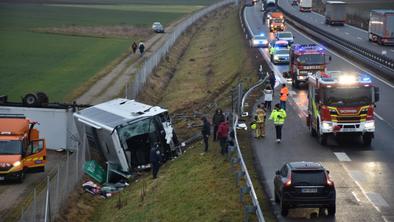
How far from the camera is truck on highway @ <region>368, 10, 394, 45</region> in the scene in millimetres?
77688

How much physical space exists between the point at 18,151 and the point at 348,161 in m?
14.3

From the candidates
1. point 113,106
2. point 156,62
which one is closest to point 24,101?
point 113,106

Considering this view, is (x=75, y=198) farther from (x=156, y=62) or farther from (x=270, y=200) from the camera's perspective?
(x=156, y=62)

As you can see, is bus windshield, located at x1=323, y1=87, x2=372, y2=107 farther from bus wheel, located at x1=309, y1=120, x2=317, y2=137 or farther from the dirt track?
the dirt track

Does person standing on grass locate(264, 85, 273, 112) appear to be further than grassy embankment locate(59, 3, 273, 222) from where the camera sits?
Yes

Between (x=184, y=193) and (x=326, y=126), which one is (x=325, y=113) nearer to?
(x=326, y=126)

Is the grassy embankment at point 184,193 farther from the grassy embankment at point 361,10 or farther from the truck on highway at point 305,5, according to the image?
the truck on highway at point 305,5

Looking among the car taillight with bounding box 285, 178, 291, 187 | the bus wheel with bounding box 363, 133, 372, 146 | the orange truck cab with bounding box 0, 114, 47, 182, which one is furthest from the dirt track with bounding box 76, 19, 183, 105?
the car taillight with bounding box 285, 178, 291, 187

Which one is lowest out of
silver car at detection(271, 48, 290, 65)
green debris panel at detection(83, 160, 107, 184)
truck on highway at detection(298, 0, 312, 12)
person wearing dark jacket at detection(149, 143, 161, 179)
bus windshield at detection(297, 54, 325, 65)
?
green debris panel at detection(83, 160, 107, 184)

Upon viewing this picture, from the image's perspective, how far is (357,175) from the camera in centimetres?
2705

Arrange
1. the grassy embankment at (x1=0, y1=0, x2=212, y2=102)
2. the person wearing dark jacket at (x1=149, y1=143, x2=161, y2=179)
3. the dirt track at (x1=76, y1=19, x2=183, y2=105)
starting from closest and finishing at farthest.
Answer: the person wearing dark jacket at (x1=149, y1=143, x2=161, y2=179), the dirt track at (x1=76, y1=19, x2=183, y2=105), the grassy embankment at (x1=0, y1=0, x2=212, y2=102)

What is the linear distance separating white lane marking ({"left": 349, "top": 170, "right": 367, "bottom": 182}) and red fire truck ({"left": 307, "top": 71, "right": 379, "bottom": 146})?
13.1 ft

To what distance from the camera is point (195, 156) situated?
1297 inches

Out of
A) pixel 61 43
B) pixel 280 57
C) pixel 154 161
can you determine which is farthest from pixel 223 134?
pixel 61 43
